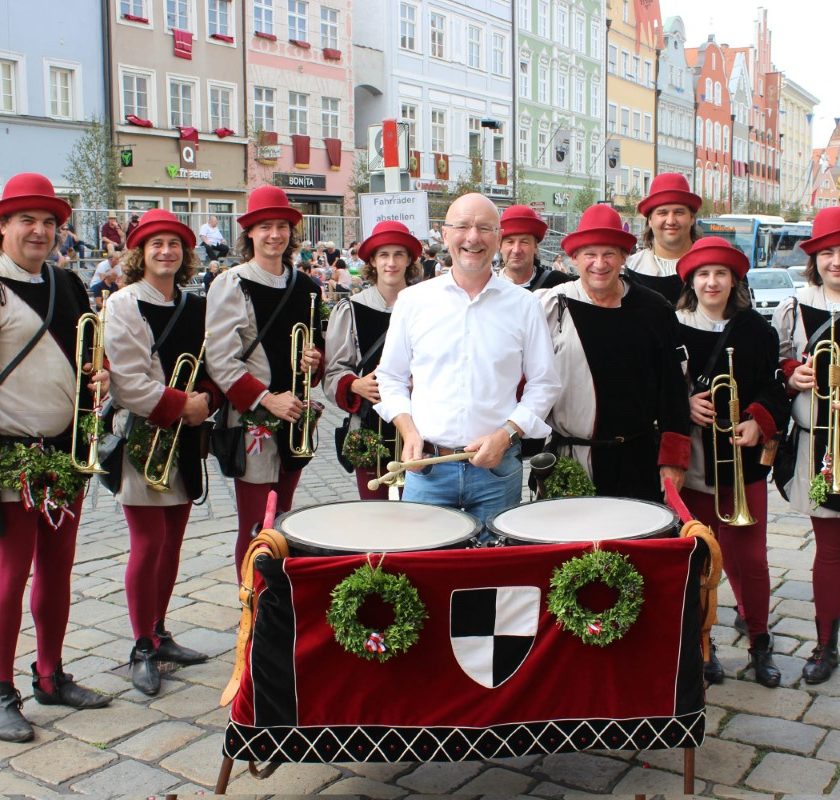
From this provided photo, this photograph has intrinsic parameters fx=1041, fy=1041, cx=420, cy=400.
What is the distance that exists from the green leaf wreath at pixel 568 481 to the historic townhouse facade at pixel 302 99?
28.9 m

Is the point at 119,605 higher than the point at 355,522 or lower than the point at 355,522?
lower

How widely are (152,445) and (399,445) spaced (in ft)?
3.99

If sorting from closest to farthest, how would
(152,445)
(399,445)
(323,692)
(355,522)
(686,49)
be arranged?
(323,692) < (355,522) < (152,445) < (399,445) < (686,49)

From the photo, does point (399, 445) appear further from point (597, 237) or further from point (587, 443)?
point (597, 237)

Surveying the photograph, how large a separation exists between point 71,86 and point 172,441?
26588mm

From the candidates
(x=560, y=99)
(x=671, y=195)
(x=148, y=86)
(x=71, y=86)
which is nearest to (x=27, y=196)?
(x=671, y=195)

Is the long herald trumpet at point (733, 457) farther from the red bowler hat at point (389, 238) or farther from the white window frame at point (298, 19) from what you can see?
the white window frame at point (298, 19)

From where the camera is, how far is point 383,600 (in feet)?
10.9

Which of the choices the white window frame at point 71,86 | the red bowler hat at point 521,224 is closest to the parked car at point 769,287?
the white window frame at point 71,86

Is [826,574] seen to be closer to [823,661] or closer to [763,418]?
[823,661]

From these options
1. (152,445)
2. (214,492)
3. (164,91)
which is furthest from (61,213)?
(164,91)

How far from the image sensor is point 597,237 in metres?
4.39

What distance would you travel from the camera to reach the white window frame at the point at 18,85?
26969 millimetres

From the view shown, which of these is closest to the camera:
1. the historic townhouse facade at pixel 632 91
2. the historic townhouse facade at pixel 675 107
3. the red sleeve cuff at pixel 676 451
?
the red sleeve cuff at pixel 676 451
